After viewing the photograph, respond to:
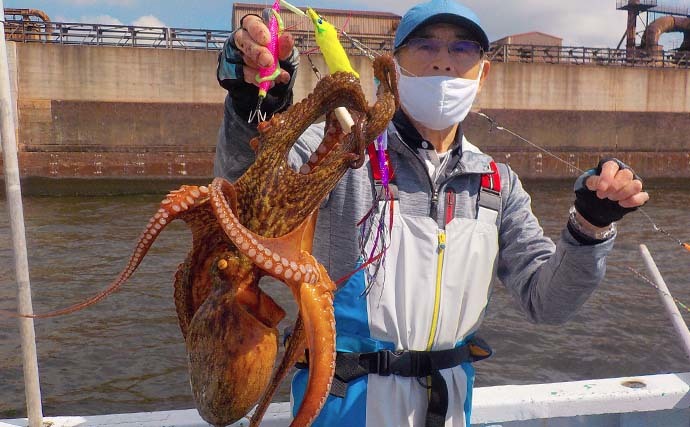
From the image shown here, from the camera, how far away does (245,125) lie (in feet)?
7.01

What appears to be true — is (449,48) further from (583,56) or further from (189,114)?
(583,56)

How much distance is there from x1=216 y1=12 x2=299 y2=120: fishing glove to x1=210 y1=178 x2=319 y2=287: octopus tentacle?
44cm

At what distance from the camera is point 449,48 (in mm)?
2732

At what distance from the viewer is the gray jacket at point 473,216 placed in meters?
2.48

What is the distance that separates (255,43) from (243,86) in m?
0.25

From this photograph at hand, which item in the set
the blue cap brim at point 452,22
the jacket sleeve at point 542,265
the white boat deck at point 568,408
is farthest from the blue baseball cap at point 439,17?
the white boat deck at point 568,408

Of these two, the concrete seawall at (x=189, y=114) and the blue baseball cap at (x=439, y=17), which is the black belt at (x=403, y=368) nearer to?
the blue baseball cap at (x=439, y=17)

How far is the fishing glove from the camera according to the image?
193 centimetres

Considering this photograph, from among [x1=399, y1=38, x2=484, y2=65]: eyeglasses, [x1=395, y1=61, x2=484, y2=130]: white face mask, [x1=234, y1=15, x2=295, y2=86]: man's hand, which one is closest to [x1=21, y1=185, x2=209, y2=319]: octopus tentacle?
[x1=234, y1=15, x2=295, y2=86]: man's hand

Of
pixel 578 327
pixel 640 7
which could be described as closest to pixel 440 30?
pixel 578 327

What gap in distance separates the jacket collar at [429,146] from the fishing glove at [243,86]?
706 mm

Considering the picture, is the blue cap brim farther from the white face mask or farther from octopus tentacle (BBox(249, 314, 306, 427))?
octopus tentacle (BBox(249, 314, 306, 427))

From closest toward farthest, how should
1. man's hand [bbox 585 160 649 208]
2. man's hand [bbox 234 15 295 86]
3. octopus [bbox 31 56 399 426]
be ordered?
octopus [bbox 31 56 399 426] → man's hand [bbox 234 15 295 86] → man's hand [bbox 585 160 649 208]

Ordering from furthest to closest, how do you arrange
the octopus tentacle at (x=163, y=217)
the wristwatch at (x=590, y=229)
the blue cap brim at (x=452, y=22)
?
1. the blue cap brim at (x=452, y=22)
2. the wristwatch at (x=590, y=229)
3. the octopus tentacle at (x=163, y=217)
